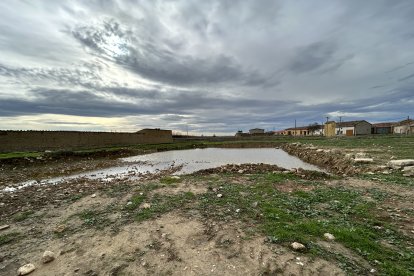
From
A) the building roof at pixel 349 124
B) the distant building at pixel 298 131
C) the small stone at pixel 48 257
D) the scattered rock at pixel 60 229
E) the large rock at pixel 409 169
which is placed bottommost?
the scattered rock at pixel 60 229

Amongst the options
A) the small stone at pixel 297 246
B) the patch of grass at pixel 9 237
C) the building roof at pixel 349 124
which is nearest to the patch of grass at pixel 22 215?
the patch of grass at pixel 9 237

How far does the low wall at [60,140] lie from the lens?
2423 cm

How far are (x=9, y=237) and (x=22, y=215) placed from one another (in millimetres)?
1703

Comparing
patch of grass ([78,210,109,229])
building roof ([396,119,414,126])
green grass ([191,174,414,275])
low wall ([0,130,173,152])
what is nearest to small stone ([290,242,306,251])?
green grass ([191,174,414,275])

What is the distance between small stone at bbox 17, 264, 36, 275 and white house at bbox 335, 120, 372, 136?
88508mm

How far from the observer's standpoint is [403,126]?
75250mm

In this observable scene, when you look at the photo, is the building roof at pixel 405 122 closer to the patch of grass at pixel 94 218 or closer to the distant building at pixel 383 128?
the distant building at pixel 383 128

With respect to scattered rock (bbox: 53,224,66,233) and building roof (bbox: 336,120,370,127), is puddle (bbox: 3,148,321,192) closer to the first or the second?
scattered rock (bbox: 53,224,66,233)

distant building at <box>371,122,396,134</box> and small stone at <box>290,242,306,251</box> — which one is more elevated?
distant building at <box>371,122,396,134</box>

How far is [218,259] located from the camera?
14.3 feet

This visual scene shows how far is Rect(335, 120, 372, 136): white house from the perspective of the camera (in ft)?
256

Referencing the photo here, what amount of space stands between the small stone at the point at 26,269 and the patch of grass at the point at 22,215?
332 cm

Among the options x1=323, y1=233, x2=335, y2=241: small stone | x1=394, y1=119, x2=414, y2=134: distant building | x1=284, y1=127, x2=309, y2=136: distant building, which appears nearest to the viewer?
x1=323, y1=233, x2=335, y2=241: small stone

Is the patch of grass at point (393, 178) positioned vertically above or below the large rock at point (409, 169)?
below
